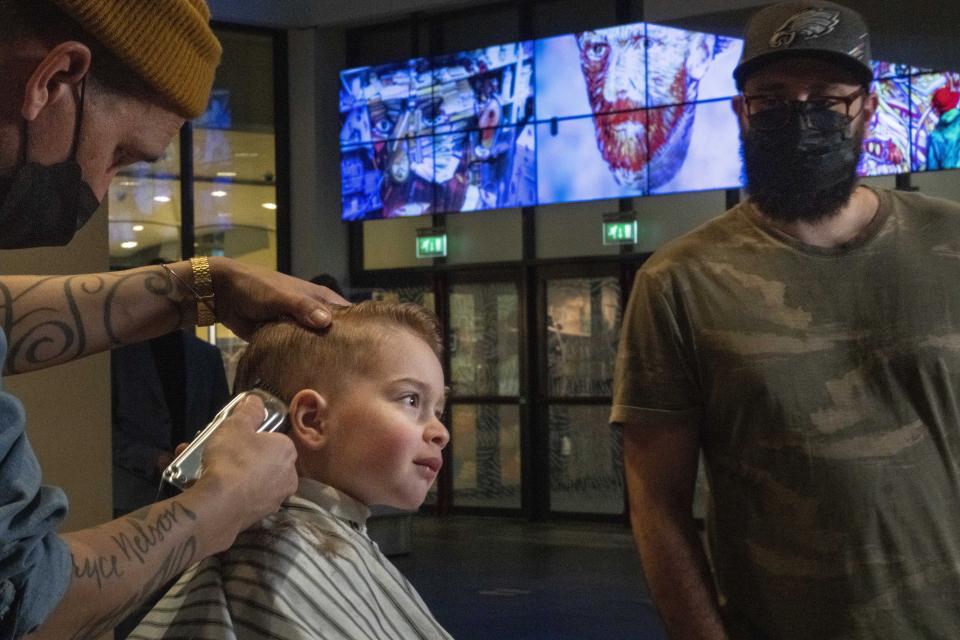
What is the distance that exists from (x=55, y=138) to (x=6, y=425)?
0.29 metres

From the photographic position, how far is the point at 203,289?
1.67 meters

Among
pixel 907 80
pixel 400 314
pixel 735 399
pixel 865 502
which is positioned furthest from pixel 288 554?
pixel 907 80

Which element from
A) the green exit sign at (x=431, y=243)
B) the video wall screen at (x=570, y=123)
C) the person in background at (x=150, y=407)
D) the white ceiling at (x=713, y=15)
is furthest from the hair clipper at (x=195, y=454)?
the green exit sign at (x=431, y=243)

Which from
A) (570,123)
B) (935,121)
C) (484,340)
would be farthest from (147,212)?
(935,121)

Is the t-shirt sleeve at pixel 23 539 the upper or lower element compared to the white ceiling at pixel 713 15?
lower

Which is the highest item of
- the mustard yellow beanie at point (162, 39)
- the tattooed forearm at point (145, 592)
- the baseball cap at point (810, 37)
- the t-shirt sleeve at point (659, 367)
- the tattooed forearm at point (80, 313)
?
the baseball cap at point (810, 37)

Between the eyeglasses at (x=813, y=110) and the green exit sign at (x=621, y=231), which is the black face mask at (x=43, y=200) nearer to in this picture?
the eyeglasses at (x=813, y=110)

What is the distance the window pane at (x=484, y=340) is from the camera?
10820mm

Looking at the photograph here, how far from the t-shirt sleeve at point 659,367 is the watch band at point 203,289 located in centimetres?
61

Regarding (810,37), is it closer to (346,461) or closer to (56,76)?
(346,461)

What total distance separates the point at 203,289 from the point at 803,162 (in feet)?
2.95

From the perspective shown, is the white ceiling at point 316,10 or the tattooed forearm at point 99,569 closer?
the tattooed forearm at point 99,569

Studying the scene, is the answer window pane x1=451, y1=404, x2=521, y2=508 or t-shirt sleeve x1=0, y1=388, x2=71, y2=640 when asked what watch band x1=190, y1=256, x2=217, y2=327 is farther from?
window pane x1=451, y1=404, x2=521, y2=508

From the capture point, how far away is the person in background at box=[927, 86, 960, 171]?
8.64 m
